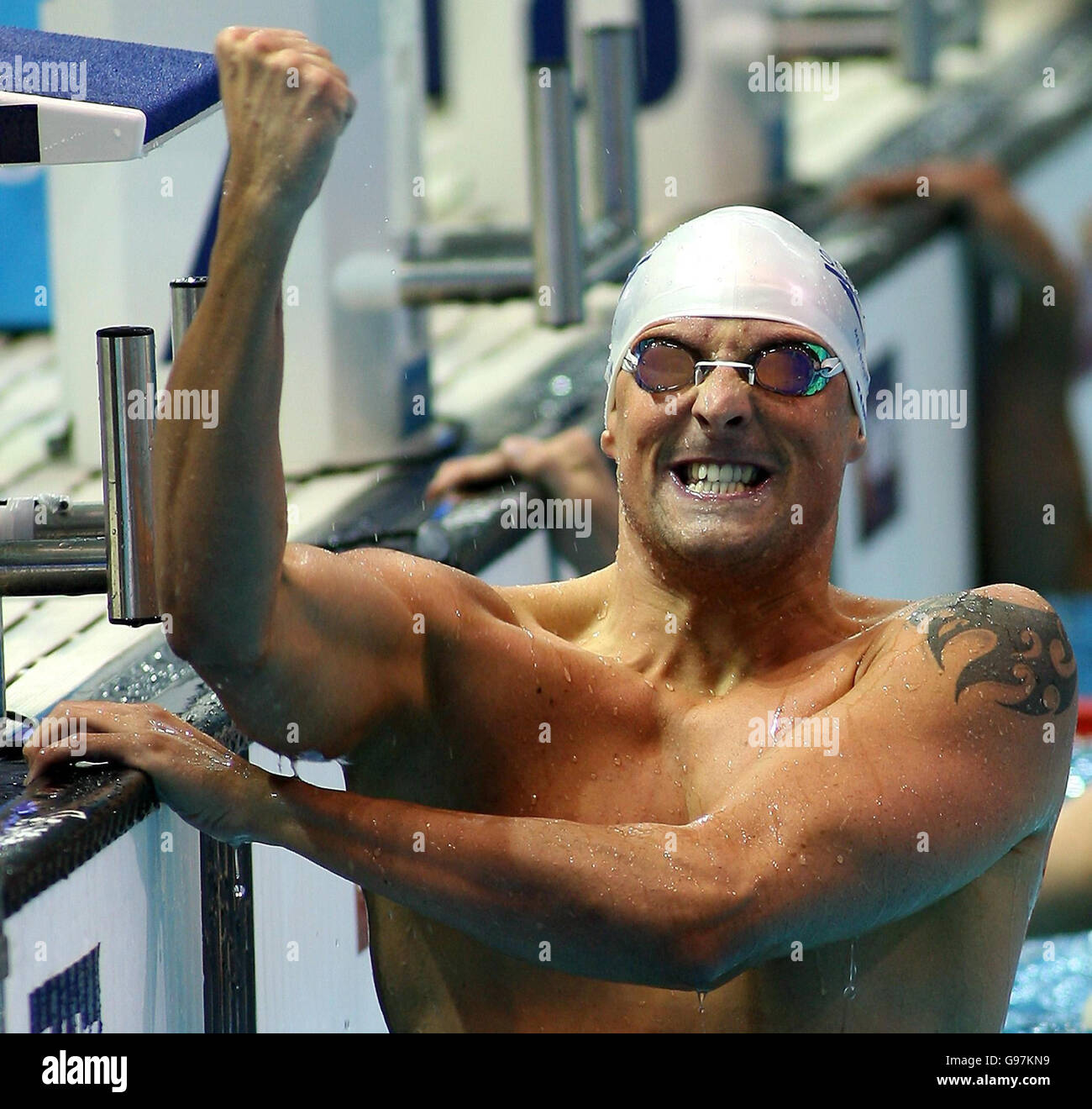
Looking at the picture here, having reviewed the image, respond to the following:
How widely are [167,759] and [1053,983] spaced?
273 centimetres

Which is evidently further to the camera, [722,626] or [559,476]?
[559,476]

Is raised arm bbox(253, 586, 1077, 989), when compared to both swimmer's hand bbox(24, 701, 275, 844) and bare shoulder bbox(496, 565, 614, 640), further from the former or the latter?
bare shoulder bbox(496, 565, 614, 640)

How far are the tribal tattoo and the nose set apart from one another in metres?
0.29

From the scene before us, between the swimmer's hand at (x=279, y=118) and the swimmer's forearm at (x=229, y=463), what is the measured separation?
0.02 meters

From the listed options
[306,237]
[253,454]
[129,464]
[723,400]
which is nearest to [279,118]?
[253,454]

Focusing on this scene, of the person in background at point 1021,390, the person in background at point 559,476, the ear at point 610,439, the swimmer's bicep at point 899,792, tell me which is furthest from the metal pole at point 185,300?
the person in background at point 1021,390

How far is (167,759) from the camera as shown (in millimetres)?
1901

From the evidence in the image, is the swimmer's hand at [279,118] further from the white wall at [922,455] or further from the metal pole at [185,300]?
the white wall at [922,455]

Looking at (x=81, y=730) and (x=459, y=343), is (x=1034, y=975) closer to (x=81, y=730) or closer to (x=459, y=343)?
(x=459, y=343)

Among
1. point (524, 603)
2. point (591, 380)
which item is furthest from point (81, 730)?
point (591, 380)

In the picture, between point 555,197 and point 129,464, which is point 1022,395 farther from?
point 129,464

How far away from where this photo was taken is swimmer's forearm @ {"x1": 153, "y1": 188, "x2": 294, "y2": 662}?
1.56 meters

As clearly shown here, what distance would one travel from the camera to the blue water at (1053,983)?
3.92 meters

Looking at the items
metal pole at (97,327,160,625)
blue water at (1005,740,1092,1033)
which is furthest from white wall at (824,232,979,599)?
metal pole at (97,327,160,625)
